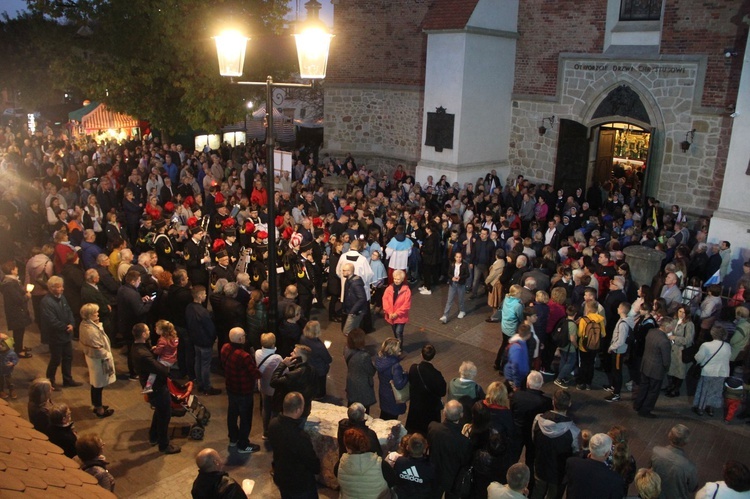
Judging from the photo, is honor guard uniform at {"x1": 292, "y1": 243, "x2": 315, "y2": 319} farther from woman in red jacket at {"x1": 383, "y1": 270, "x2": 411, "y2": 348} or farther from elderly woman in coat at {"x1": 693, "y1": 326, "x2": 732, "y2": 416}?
elderly woman in coat at {"x1": 693, "y1": 326, "x2": 732, "y2": 416}

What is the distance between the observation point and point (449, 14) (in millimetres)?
18422

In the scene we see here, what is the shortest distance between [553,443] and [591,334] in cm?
319

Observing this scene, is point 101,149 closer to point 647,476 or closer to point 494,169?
point 494,169

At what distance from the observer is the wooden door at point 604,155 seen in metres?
18.8

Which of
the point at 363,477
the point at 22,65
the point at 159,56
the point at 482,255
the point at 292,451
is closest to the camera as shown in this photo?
the point at 363,477

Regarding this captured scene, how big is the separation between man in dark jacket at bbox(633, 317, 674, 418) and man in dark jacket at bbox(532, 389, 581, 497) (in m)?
2.61

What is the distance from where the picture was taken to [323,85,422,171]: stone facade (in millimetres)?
21641

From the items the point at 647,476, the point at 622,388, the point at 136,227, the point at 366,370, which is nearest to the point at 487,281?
the point at 622,388

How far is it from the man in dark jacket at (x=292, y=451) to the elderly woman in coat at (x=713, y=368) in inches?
222

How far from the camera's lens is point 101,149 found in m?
20.9

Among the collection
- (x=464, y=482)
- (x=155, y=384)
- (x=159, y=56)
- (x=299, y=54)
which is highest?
(x=159, y=56)

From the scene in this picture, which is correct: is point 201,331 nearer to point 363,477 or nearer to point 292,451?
point 292,451

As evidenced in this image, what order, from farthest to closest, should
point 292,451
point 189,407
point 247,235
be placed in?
point 247,235
point 189,407
point 292,451

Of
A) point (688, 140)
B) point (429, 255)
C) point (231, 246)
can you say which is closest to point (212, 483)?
point (231, 246)
